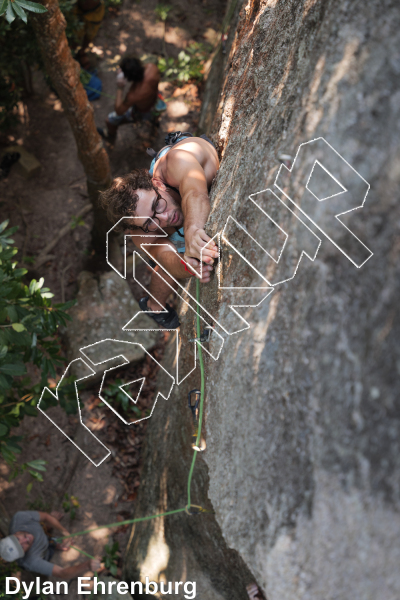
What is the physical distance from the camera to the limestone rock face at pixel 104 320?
18.0ft

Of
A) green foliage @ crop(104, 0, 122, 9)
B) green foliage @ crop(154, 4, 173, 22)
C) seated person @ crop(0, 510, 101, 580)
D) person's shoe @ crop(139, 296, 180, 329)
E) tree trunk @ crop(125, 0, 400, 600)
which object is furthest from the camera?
green foliage @ crop(154, 4, 173, 22)

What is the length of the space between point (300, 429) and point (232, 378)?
21.3 inches

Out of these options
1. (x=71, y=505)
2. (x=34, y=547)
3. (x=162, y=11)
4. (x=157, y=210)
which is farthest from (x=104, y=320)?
(x=162, y=11)

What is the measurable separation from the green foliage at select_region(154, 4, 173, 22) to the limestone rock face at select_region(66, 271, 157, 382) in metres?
5.59

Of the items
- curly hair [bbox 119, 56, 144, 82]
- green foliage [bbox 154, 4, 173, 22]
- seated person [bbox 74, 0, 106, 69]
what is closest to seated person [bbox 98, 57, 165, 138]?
curly hair [bbox 119, 56, 144, 82]

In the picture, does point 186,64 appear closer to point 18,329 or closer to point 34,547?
point 18,329

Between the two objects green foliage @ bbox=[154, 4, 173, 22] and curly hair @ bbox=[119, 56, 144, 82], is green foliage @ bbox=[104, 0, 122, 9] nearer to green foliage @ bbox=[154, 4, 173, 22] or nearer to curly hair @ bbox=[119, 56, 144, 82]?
green foliage @ bbox=[154, 4, 173, 22]

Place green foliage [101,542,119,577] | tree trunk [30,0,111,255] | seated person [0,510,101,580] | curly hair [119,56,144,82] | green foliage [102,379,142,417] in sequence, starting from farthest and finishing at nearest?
curly hair [119,56,144,82], green foliage [102,379,142,417], green foliage [101,542,119,577], seated person [0,510,101,580], tree trunk [30,0,111,255]

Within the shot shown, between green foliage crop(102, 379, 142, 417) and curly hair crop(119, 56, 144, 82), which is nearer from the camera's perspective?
green foliage crop(102, 379, 142, 417)

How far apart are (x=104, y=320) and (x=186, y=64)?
201 inches

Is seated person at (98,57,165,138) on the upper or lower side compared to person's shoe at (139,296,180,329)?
upper

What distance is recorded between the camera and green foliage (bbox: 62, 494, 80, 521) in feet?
16.0

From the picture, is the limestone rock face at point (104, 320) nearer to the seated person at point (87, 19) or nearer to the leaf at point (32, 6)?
the leaf at point (32, 6)

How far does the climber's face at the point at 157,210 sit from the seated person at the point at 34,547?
12.3 feet
